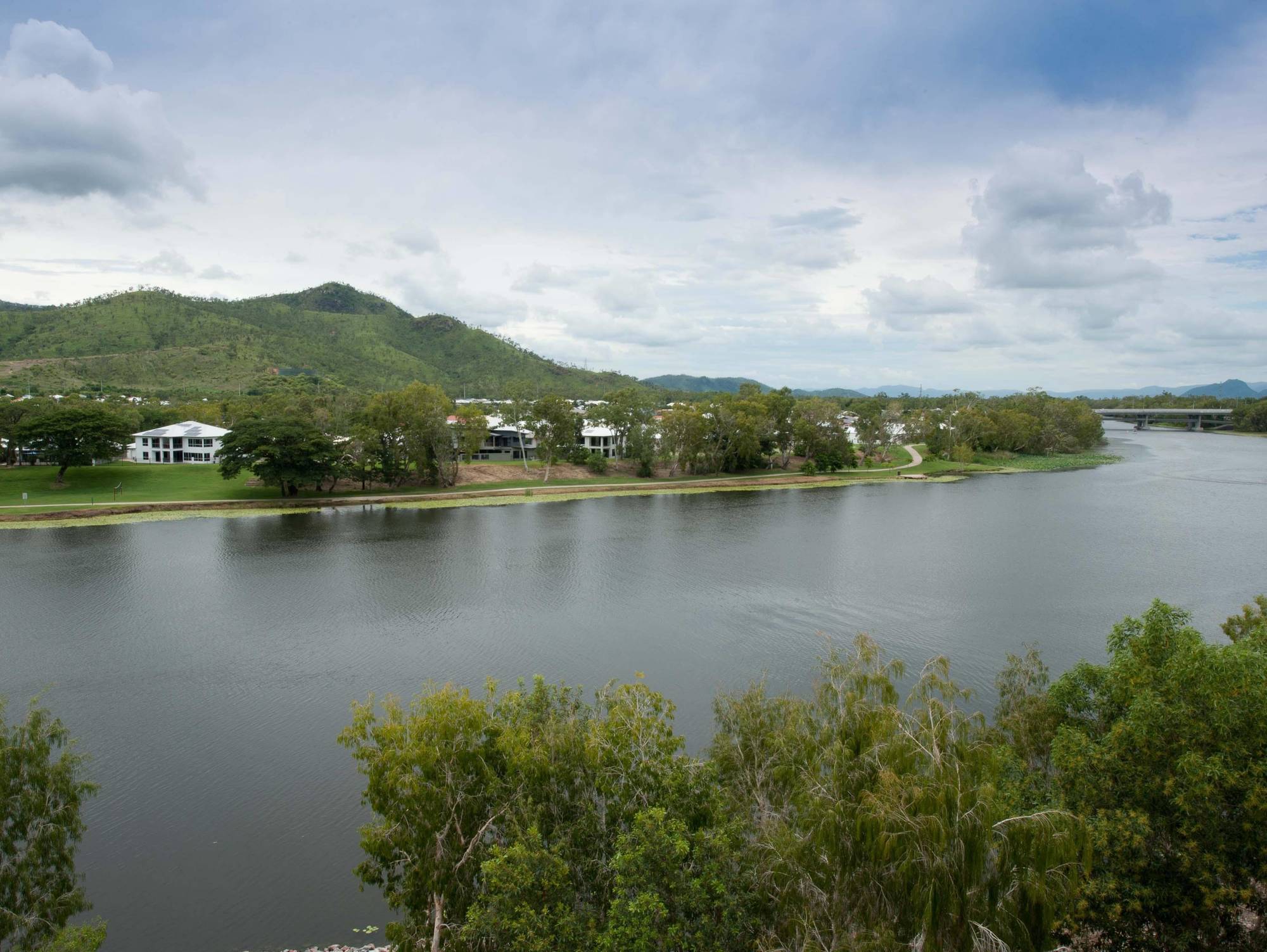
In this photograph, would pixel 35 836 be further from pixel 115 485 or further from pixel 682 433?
pixel 682 433

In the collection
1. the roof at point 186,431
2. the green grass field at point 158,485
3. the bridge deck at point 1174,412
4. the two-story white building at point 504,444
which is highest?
the bridge deck at point 1174,412

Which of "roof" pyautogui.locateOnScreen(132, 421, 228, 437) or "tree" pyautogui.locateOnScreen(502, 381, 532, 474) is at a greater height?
"tree" pyautogui.locateOnScreen(502, 381, 532, 474)

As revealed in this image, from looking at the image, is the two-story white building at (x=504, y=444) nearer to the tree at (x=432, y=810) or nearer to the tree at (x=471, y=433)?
the tree at (x=471, y=433)

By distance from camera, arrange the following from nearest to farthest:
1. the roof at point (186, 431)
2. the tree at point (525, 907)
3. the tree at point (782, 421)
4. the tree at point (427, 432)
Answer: the tree at point (525, 907)
the tree at point (427, 432)
the roof at point (186, 431)
the tree at point (782, 421)

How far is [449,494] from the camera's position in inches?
2537

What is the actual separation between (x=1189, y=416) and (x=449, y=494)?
194896mm

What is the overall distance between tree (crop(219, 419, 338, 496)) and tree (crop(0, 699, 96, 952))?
1954 inches

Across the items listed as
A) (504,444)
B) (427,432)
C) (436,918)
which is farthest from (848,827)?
(504,444)

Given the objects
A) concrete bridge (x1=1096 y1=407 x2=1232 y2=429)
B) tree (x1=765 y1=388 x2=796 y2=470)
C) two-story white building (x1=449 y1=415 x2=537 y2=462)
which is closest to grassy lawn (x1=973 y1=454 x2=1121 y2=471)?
tree (x1=765 y1=388 x2=796 y2=470)

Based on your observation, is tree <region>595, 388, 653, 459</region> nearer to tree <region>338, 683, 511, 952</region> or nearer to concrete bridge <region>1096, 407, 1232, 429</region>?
tree <region>338, 683, 511, 952</region>

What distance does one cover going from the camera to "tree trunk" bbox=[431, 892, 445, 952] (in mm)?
9977

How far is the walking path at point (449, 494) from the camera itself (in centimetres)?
5500

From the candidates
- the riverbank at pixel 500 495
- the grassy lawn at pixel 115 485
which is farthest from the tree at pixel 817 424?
the grassy lawn at pixel 115 485

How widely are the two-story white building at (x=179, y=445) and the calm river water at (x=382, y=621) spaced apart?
27.2 meters
